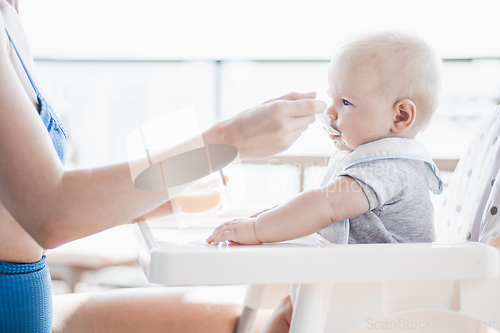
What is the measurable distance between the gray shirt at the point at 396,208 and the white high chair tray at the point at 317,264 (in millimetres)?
184

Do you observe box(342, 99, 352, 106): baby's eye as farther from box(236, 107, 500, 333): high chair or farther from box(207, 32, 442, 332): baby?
box(236, 107, 500, 333): high chair

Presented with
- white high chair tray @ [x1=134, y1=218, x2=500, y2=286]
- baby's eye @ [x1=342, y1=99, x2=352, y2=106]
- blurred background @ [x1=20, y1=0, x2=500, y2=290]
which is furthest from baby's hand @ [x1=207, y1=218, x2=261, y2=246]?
blurred background @ [x1=20, y1=0, x2=500, y2=290]

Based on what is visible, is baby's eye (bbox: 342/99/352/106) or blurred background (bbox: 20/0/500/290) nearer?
baby's eye (bbox: 342/99/352/106)

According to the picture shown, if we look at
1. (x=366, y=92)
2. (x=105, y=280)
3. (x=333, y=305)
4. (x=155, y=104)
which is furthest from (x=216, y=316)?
(x=155, y=104)

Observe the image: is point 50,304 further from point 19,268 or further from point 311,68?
point 311,68

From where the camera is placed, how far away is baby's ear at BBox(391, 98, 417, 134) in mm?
801

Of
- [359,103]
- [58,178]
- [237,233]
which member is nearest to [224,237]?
[237,233]

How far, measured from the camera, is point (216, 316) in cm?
92

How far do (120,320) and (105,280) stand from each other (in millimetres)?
2074

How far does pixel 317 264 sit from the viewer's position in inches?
19.5

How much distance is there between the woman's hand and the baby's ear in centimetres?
30

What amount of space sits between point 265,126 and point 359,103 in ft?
1.03

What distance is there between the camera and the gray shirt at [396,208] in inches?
28.4

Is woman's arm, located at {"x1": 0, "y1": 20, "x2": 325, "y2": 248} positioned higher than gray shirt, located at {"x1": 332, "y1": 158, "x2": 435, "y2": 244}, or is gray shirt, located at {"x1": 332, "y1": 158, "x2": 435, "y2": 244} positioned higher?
woman's arm, located at {"x1": 0, "y1": 20, "x2": 325, "y2": 248}
